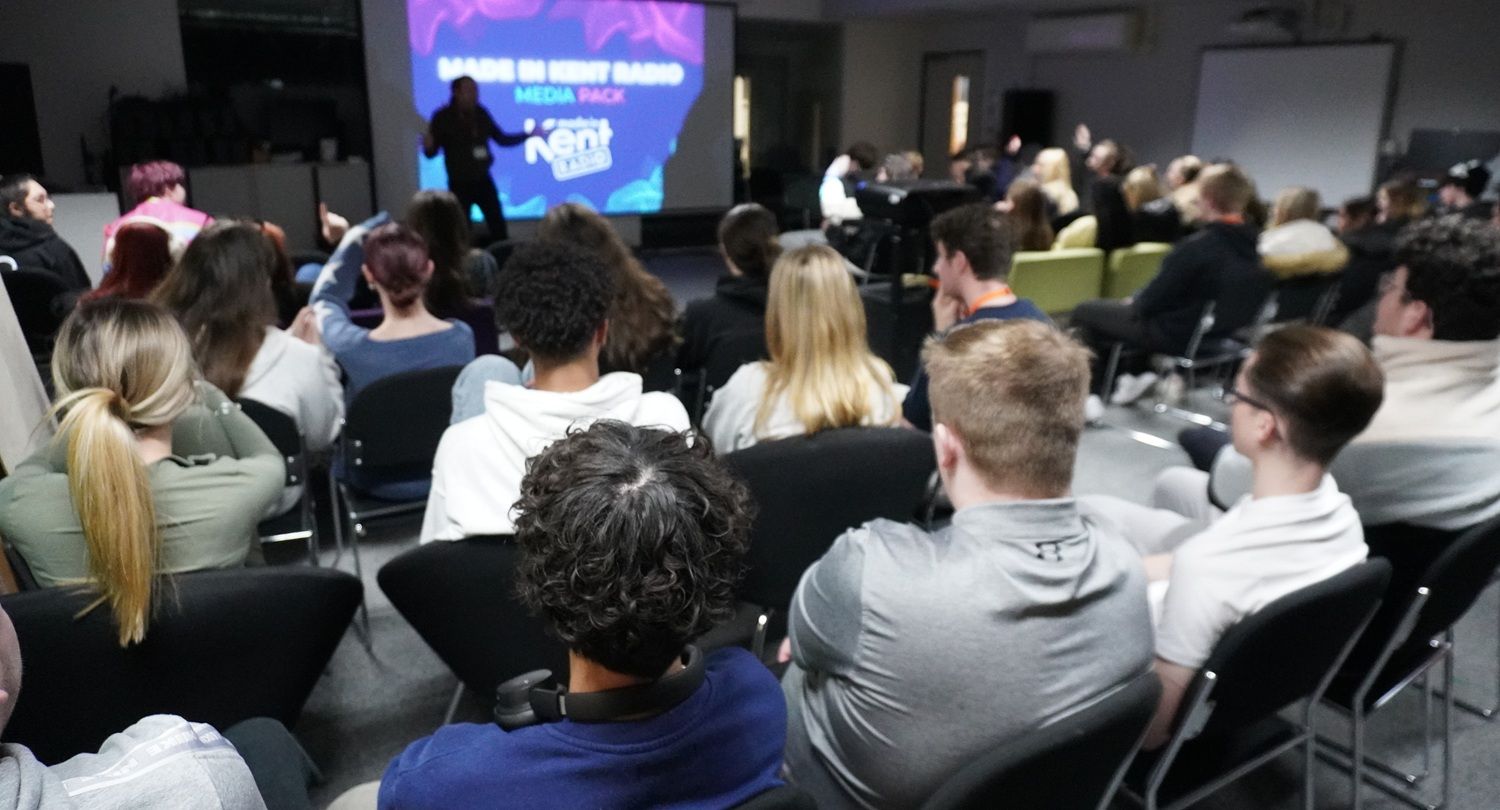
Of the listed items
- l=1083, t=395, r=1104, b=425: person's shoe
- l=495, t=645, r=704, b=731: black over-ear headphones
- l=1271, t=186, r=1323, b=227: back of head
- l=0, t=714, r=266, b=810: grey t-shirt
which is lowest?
l=1083, t=395, r=1104, b=425: person's shoe

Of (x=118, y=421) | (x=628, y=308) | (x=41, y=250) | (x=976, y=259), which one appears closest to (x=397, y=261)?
(x=628, y=308)

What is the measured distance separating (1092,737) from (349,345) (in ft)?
8.33

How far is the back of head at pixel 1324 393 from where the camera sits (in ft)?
5.24

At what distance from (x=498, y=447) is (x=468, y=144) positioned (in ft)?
16.6

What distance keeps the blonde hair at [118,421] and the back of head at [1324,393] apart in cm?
180

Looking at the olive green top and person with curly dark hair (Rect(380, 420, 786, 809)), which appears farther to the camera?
the olive green top

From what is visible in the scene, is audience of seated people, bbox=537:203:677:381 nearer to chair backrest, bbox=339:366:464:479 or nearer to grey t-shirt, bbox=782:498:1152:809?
chair backrest, bbox=339:366:464:479

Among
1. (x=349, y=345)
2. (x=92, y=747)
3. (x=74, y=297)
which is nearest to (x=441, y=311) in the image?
(x=349, y=345)

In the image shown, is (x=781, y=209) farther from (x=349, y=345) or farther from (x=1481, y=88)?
(x=349, y=345)

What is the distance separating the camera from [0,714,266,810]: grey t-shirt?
795 millimetres

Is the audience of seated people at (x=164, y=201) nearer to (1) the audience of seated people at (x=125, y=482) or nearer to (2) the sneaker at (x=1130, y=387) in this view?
(1) the audience of seated people at (x=125, y=482)

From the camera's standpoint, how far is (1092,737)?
1062 mm

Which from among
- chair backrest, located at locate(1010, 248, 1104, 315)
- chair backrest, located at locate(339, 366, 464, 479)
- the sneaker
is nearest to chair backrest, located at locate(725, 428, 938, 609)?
chair backrest, located at locate(339, 366, 464, 479)

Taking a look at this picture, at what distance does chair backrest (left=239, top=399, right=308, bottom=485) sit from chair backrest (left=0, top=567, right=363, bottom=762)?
111 centimetres
